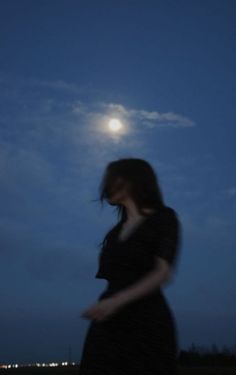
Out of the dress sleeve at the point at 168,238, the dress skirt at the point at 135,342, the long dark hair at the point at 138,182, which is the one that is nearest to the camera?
the dress skirt at the point at 135,342

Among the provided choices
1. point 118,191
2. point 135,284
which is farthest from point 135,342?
point 118,191

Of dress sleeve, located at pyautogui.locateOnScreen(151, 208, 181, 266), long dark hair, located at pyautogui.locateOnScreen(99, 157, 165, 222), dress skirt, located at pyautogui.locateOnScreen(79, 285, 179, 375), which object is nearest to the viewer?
dress skirt, located at pyautogui.locateOnScreen(79, 285, 179, 375)

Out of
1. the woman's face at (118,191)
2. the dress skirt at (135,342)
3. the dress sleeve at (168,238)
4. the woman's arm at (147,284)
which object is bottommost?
the dress skirt at (135,342)

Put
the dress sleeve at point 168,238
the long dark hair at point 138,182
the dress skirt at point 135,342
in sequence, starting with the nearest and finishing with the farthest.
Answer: the dress skirt at point 135,342 < the dress sleeve at point 168,238 < the long dark hair at point 138,182

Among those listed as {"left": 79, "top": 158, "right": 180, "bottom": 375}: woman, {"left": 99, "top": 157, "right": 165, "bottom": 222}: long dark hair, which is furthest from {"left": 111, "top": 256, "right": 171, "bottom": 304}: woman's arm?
{"left": 99, "top": 157, "right": 165, "bottom": 222}: long dark hair

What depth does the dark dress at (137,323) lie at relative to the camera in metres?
2.83

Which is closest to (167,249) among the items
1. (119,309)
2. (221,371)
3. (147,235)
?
(147,235)

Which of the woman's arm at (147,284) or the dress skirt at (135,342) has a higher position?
the woman's arm at (147,284)

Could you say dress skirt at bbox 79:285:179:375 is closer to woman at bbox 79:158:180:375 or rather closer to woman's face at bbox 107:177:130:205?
woman at bbox 79:158:180:375

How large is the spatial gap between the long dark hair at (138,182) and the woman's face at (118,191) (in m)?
0.01

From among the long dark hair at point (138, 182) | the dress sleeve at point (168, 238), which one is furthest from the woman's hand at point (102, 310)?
the long dark hair at point (138, 182)

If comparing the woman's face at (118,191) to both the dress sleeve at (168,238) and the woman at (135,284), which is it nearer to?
the woman at (135,284)

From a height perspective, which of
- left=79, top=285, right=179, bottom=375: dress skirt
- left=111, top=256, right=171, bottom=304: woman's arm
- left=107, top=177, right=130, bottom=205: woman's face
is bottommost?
left=79, top=285, right=179, bottom=375: dress skirt

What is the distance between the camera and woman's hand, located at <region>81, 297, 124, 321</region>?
283 cm
